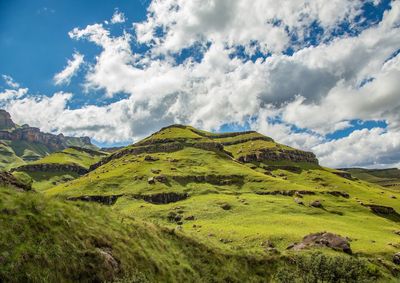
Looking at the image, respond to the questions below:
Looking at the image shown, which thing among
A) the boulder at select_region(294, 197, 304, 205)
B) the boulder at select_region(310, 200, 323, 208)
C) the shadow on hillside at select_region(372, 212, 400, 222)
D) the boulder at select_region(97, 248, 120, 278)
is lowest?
the shadow on hillside at select_region(372, 212, 400, 222)

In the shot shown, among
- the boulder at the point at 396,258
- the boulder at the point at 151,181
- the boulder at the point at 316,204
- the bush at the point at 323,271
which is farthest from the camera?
the boulder at the point at 151,181

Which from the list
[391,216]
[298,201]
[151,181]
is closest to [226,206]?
[298,201]

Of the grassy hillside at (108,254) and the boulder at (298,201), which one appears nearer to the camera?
the grassy hillside at (108,254)

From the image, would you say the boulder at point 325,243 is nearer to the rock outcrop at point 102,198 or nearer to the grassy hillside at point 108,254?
the grassy hillside at point 108,254

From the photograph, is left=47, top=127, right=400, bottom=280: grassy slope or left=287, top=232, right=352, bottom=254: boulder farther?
left=47, top=127, right=400, bottom=280: grassy slope

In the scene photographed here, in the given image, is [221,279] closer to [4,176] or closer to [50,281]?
[50,281]

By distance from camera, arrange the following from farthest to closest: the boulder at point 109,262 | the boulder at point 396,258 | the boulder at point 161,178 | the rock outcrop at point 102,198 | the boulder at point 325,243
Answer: the boulder at point 161,178, the rock outcrop at point 102,198, the boulder at point 396,258, the boulder at point 325,243, the boulder at point 109,262

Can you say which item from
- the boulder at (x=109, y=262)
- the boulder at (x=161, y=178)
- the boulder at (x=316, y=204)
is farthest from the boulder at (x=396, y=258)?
the boulder at (x=161, y=178)

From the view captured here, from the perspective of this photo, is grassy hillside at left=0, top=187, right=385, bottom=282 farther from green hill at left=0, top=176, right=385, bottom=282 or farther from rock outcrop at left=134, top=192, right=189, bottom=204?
rock outcrop at left=134, top=192, right=189, bottom=204

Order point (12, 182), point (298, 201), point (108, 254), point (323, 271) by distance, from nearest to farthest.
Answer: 1. point (108, 254)
2. point (12, 182)
3. point (323, 271)
4. point (298, 201)

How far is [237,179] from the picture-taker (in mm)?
189125

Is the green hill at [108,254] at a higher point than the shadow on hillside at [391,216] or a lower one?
higher

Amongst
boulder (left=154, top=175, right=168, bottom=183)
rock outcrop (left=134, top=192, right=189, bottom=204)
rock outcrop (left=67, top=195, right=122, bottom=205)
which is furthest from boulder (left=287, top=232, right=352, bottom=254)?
boulder (left=154, top=175, right=168, bottom=183)

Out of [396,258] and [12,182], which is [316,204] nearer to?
[396,258]
